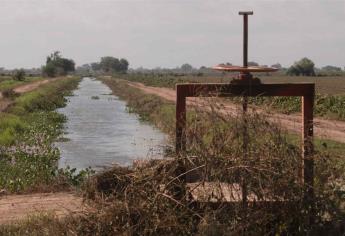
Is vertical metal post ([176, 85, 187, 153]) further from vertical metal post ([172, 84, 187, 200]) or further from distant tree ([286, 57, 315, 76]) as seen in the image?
distant tree ([286, 57, 315, 76])

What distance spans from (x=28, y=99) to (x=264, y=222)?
31620mm

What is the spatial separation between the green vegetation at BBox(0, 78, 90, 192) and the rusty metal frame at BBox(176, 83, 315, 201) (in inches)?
204

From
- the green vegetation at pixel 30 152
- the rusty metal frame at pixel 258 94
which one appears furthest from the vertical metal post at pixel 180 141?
the green vegetation at pixel 30 152

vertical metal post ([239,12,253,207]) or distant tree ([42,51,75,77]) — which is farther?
distant tree ([42,51,75,77])

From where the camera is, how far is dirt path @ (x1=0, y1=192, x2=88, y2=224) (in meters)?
8.72

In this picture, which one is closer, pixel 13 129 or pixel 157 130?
pixel 13 129

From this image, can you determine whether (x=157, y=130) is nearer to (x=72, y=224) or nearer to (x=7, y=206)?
(x=7, y=206)

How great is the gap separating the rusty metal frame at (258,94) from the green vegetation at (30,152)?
5183 mm

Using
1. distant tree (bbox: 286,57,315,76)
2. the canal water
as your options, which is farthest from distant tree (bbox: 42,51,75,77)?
the canal water

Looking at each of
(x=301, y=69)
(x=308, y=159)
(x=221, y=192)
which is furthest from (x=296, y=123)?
(x=301, y=69)

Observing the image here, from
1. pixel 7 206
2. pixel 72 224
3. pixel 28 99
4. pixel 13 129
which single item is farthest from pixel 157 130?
pixel 72 224

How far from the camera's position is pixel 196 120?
6.38 m

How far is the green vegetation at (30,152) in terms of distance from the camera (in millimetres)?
11594

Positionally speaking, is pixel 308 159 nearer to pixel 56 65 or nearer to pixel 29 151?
pixel 29 151
